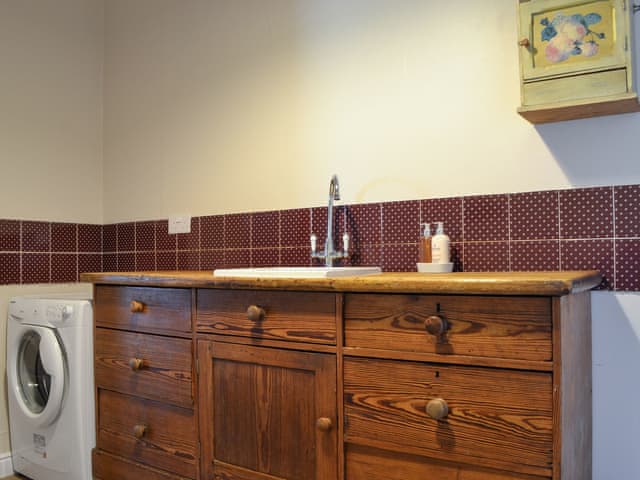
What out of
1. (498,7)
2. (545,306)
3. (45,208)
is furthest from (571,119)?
(45,208)

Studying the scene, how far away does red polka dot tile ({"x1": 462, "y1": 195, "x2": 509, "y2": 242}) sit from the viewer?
1.86 m

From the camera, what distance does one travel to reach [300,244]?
7.63ft

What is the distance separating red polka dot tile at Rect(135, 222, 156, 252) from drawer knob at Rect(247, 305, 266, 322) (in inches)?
52.2

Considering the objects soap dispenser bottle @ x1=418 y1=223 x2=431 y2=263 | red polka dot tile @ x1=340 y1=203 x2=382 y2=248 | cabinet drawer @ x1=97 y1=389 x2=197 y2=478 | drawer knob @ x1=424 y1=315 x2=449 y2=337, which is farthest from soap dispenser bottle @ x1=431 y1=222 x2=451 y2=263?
cabinet drawer @ x1=97 y1=389 x2=197 y2=478

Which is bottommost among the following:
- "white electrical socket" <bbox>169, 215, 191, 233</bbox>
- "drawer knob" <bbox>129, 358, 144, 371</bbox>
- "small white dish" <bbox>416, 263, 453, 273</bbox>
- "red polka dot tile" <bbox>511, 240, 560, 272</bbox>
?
"drawer knob" <bbox>129, 358, 144, 371</bbox>

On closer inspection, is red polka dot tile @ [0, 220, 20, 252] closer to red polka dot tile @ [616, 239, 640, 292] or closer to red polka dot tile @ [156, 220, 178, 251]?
red polka dot tile @ [156, 220, 178, 251]

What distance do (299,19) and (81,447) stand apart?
1.93 meters

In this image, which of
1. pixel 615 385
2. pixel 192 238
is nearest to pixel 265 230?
pixel 192 238

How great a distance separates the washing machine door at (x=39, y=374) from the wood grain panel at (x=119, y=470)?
29 centimetres

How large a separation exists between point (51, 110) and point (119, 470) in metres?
1.82

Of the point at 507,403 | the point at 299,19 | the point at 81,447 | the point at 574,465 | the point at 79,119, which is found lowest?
the point at 81,447

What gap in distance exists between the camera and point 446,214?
6.48ft

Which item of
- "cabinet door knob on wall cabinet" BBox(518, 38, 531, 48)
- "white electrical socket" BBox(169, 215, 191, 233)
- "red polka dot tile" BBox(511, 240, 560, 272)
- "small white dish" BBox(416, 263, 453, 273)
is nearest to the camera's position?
"cabinet door knob on wall cabinet" BBox(518, 38, 531, 48)

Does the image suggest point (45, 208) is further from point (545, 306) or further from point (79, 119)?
point (545, 306)
